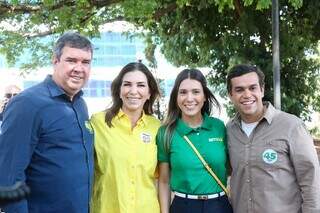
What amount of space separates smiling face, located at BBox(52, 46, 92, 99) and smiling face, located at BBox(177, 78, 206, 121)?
2.76 ft

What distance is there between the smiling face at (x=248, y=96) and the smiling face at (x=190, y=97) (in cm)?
28

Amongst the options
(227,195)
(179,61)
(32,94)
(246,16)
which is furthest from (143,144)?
(179,61)

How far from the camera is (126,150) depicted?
3.42m

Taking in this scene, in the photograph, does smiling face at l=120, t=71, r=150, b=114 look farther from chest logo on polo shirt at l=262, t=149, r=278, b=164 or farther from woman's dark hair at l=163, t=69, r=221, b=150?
chest logo on polo shirt at l=262, t=149, r=278, b=164

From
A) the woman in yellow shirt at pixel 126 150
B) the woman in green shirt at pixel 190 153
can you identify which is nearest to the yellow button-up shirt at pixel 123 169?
the woman in yellow shirt at pixel 126 150

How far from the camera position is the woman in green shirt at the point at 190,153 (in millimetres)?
3514

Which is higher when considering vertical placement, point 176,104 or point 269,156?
point 176,104

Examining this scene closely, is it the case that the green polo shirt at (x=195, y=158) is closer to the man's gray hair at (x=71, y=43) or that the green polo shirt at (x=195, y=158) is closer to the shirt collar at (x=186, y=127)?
the shirt collar at (x=186, y=127)

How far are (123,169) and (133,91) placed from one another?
56 cm

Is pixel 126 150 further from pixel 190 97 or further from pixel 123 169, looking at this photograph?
pixel 190 97

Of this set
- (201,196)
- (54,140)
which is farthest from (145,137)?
(54,140)

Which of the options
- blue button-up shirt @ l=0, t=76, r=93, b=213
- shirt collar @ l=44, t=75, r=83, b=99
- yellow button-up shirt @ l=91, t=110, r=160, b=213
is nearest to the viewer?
blue button-up shirt @ l=0, t=76, r=93, b=213

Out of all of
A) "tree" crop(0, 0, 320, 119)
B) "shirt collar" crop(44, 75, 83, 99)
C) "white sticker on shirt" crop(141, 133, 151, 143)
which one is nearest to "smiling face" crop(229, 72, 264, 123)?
"white sticker on shirt" crop(141, 133, 151, 143)

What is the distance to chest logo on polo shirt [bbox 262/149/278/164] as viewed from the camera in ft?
10.7
